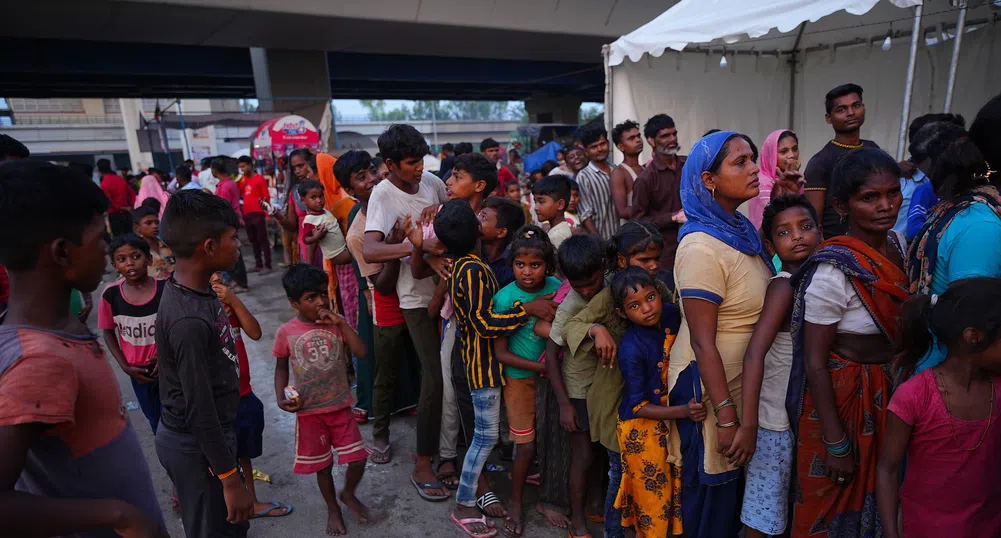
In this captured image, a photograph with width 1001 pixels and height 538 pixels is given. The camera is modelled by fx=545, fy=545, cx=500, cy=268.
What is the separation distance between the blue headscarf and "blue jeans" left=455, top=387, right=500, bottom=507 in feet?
4.28

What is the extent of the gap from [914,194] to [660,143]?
1650 millimetres

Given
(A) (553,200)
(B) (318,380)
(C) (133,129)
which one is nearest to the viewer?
(B) (318,380)

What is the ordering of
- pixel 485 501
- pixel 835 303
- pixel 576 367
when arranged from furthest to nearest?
pixel 485 501, pixel 576 367, pixel 835 303

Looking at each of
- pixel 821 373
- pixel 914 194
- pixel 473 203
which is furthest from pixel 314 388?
pixel 914 194

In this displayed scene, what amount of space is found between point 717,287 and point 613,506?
1.10 metres

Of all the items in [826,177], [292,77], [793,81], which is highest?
[292,77]

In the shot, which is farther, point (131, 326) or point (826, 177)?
point (826, 177)

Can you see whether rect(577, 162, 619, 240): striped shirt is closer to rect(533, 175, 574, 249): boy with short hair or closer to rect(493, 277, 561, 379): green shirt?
rect(533, 175, 574, 249): boy with short hair

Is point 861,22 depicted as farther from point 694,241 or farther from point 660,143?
point 694,241

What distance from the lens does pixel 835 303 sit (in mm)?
1741

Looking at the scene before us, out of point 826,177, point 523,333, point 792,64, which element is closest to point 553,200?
point 523,333

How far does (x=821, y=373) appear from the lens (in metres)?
1.79

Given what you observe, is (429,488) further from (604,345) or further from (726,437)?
(726,437)

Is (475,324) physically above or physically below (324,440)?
above
